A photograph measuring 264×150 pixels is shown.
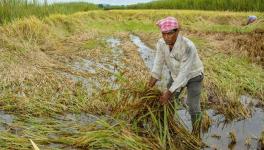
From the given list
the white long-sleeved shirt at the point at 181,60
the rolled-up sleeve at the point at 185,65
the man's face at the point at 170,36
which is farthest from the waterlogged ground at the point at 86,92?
the man's face at the point at 170,36

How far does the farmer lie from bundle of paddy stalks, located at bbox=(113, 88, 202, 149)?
139 millimetres

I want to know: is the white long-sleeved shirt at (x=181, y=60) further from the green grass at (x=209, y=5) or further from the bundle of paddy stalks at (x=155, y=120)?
the green grass at (x=209, y=5)

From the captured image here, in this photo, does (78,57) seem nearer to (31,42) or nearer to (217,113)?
(31,42)

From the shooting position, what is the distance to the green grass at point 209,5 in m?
26.6

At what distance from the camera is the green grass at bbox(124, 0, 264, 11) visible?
26.6m

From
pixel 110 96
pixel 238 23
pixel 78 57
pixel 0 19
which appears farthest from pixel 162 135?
pixel 238 23

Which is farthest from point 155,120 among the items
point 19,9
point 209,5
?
point 209,5

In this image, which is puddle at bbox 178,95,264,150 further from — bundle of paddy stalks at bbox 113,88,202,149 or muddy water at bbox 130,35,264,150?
bundle of paddy stalks at bbox 113,88,202,149

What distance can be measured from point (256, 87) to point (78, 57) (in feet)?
14.9

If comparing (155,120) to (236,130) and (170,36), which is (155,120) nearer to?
(170,36)

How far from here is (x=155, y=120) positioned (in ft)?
15.3

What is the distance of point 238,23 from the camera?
22.1 m

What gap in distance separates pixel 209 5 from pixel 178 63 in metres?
26.8

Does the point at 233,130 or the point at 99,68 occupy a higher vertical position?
the point at 99,68
